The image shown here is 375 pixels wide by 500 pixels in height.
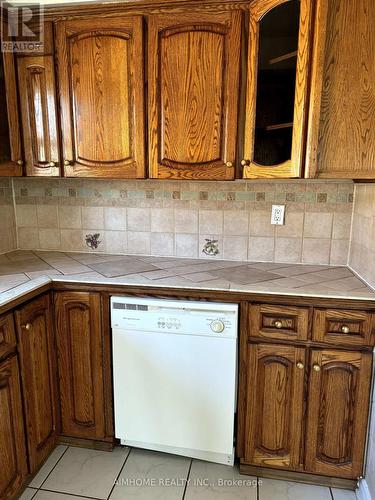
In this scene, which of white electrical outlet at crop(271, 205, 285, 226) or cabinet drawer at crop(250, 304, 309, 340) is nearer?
cabinet drawer at crop(250, 304, 309, 340)

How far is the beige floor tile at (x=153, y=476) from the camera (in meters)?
1.62

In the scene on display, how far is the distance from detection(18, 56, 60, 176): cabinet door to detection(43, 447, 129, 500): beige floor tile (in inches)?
58.2

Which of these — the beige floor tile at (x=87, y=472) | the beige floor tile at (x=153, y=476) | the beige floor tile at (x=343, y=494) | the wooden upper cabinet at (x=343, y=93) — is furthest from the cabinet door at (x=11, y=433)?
the wooden upper cabinet at (x=343, y=93)

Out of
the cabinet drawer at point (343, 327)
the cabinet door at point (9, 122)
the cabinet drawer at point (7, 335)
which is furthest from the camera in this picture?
the cabinet door at point (9, 122)

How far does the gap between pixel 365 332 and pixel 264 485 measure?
871 millimetres

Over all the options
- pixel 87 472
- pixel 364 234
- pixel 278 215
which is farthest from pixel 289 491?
pixel 278 215

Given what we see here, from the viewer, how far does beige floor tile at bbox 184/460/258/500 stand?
5.30 feet

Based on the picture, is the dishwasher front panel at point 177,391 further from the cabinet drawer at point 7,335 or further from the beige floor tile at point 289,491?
the cabinet drawer at point 7,335

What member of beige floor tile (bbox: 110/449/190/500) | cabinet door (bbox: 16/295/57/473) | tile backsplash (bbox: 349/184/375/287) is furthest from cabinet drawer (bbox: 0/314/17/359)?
tile backsplash (bbox: 349/184/375/287)

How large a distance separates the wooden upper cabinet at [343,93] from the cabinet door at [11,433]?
1529mm

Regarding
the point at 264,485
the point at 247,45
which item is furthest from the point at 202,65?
the point at 264,485

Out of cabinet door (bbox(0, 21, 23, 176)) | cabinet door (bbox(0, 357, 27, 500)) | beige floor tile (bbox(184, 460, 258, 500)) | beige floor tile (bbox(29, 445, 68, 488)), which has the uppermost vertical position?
cabinet door (bbox(0, 21, 23, 176))

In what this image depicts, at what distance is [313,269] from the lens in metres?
1.91

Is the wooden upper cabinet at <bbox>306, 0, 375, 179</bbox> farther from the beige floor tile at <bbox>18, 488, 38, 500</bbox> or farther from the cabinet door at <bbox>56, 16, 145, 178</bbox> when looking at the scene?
the beige floor tile at <bbox>18, 488, 38, 500</bbox>
